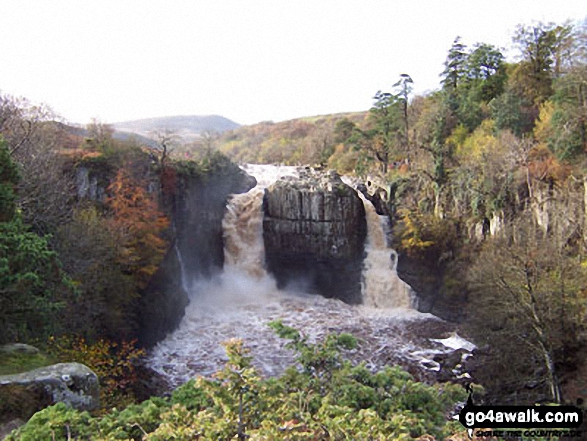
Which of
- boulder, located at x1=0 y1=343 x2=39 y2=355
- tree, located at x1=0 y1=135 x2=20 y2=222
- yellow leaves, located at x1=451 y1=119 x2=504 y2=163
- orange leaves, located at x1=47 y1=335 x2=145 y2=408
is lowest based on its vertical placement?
orange leaves, located at x1=47 y1=335 x2=145 y2=408

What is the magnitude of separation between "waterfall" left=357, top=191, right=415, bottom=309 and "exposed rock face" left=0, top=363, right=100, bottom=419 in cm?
2091

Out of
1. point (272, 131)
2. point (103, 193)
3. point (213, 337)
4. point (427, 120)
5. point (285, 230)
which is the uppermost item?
point (272, 131)

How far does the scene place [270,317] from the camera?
2508 centimetres

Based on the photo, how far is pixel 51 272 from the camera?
→ 35.8 ft

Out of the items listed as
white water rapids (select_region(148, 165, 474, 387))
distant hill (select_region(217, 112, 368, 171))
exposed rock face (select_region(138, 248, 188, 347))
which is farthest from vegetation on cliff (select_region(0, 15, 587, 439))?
distant hill (select_region(217, 112, 368, 171))

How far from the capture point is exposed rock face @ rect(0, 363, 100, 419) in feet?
24.6

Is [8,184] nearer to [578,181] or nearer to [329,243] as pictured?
[329,243]

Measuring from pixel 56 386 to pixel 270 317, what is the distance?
17600mm

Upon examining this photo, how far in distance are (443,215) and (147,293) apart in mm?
18167

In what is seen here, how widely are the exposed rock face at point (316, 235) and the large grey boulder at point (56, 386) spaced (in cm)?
2048

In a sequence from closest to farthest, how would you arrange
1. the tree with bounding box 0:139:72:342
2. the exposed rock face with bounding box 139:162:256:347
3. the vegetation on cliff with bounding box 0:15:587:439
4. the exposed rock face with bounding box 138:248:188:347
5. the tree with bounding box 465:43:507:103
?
the vegetation on cliff with bounding box 0:15:587:439 < the tree with bounding box 0:139:72:342 < the exposed rock face with bounding box 138:248:188:347 < the exposed rock face with bounding box 139:162:256:347 < the tree with bounding box 465:43:507:103

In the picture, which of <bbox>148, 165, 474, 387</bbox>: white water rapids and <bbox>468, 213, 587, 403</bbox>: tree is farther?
<bbox>148, 165, 474, 387</bbox>: white water rapids

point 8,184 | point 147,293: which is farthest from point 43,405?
point 147,293

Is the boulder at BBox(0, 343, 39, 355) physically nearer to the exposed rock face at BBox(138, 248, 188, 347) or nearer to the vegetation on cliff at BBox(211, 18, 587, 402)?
the exposed rock face at BBox(138, 248, 188, 347)
